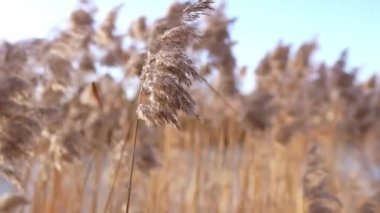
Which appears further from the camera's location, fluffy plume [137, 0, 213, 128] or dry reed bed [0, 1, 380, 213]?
dry reed bed [0, 1, 380, 213]

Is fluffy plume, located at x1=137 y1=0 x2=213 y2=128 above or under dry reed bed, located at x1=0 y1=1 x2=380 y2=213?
under

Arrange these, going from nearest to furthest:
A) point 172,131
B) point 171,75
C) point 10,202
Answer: point 171,75
point 10,202
point 172,131

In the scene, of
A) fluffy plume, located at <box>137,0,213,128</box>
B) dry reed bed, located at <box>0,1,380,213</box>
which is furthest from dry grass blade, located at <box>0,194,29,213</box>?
fluffy plume, located at <box>137,0,213,128</box>

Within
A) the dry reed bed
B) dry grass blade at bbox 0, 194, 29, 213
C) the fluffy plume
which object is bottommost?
dry grass blade at bbox 0, 194, 29, 213

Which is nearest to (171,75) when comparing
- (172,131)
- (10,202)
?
(10,202)

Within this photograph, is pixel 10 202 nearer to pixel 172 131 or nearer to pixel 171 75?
pixel 171 75

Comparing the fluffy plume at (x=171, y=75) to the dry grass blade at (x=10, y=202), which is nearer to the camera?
the fluffy plume at (x=171, y=75)

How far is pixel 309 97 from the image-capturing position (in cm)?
455

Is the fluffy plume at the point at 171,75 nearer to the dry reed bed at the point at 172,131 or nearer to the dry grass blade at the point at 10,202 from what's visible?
the dry reed bed at the point at 172,131

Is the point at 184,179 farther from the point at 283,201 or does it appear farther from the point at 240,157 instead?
the point at 283,201

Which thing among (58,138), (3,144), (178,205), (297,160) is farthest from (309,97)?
(3,144)

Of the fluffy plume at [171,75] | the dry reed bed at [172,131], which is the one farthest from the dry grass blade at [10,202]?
the fluffy plume at [171,75]

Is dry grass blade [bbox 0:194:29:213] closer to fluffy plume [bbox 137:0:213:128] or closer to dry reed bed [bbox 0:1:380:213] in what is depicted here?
dry reed bed [bbox 0:1:380:213]

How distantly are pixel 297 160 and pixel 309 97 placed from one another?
2.97 ft
